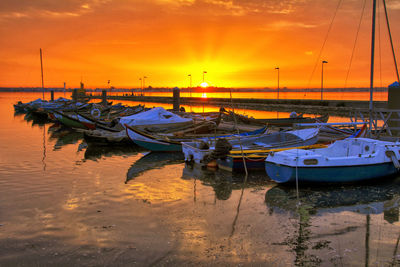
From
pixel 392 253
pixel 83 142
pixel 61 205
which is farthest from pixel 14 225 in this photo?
pixel 83 142

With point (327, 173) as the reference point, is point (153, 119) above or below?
above

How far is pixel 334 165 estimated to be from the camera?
11.6 meters

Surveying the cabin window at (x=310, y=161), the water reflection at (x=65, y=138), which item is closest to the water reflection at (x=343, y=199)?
the cabin window at (x=310, y=161)

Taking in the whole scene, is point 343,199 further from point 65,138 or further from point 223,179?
point 65,138

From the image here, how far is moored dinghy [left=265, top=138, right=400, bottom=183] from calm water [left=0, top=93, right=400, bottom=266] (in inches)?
Answer: 17.3

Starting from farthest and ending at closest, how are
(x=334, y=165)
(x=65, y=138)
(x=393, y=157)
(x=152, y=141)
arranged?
(x=65, y=138) < (x=152, y=141) < (x=393, y=157) < (x=334, y=165)

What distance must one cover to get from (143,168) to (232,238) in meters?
8.56

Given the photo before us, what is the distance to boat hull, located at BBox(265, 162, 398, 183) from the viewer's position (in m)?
11.5

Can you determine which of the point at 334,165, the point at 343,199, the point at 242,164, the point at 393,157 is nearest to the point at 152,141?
the point at 242,164

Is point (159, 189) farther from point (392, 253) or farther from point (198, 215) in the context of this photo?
point (392, 253)

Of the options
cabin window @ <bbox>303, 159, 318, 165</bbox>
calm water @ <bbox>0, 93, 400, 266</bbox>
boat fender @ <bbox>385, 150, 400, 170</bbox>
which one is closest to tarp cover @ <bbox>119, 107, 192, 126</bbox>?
calm water @ <bbox>0, 93, 400, 266</bbox>

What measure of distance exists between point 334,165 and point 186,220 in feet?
19.0

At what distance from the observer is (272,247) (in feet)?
23.7

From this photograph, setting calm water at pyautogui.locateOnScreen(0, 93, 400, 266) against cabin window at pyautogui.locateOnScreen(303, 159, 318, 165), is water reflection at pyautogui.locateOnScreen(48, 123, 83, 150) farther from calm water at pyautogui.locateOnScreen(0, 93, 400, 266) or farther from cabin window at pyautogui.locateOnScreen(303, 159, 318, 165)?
cabin window at pyautogui.locateOnScreen(303, 159, 318, 165)
